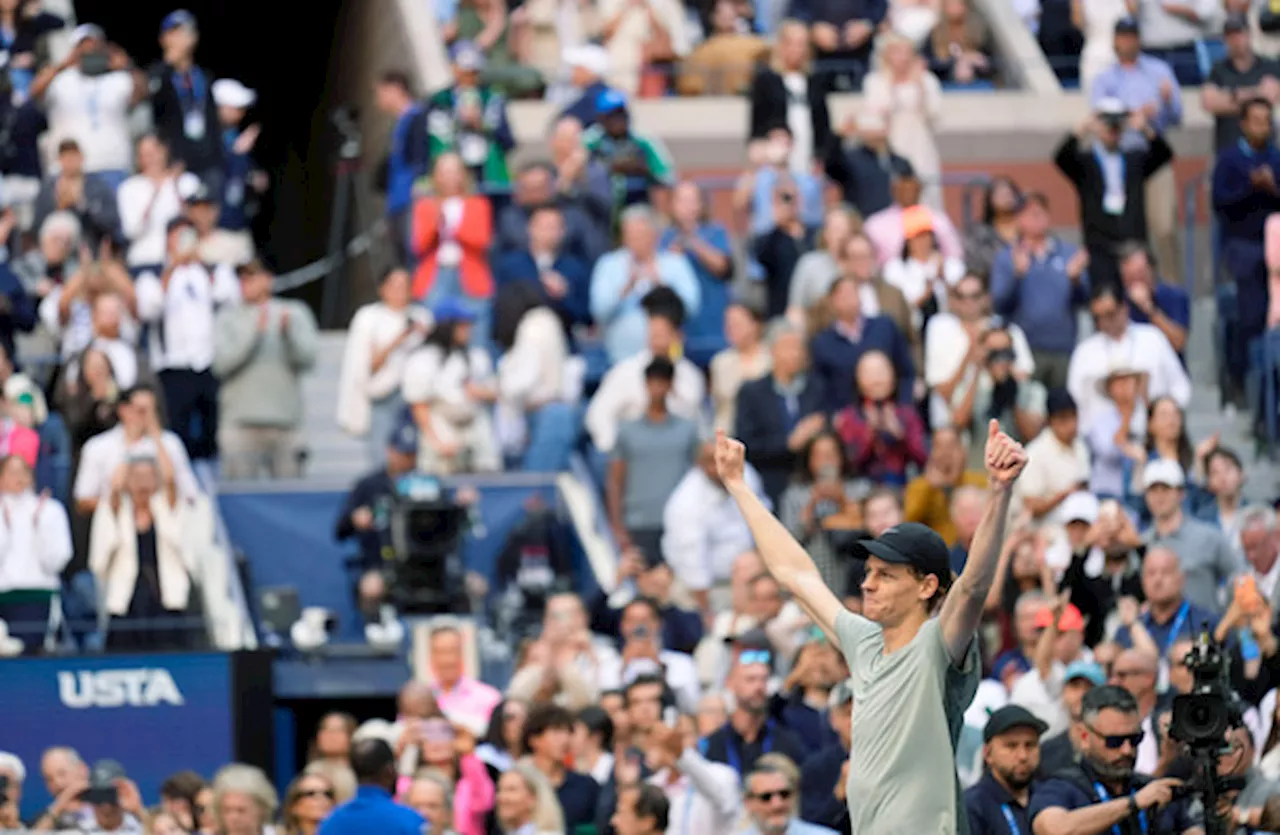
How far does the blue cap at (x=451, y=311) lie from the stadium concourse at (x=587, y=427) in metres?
0.06

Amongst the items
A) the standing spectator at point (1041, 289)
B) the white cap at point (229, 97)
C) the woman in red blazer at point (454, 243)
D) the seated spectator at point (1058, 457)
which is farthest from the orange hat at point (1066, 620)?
the white cap at point (229, 97)

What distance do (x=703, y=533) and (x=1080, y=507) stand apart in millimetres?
2170

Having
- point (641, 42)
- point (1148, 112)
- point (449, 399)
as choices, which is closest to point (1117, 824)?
point (449, 399)

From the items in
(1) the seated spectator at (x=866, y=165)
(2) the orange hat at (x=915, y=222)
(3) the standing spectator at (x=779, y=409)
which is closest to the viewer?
(3) the standing spectator at (x=779, y=409)

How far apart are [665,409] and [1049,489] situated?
213 centimetres

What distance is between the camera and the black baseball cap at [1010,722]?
1016cm

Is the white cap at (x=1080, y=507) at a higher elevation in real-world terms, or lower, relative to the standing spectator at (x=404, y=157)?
higher

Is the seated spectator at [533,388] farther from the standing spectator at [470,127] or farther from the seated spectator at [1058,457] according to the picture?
the seated spectator at [1058,457]

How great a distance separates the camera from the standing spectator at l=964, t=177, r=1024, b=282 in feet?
63.2

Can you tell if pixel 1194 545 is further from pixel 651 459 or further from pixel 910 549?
pixel 910 549

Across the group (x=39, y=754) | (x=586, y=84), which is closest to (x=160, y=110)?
(x=586, y=84)

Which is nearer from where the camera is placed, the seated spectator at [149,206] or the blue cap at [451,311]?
the blue cap at [451,311]

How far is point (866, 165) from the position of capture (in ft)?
65.9

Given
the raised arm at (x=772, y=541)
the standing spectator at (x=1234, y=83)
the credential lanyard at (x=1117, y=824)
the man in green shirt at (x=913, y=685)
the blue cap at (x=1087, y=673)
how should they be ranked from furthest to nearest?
the standing spectator at (x=1234, y=83) → the blue cap at (x=1087, y=673) → the credential lanyard at (x=1117, y=824) → the raised arm at (x=772, y=541) → the man in green shirt at (x=913, y=685)
